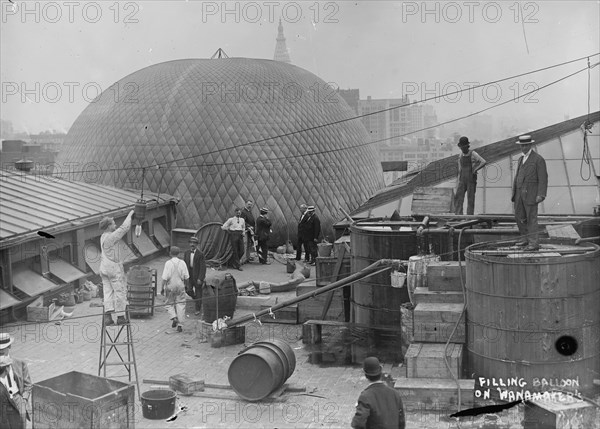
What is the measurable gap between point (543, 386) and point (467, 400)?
106 cm

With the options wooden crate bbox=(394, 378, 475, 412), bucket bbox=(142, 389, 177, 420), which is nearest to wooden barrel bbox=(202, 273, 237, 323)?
bucket bbox=(142, 389, 177, 420)

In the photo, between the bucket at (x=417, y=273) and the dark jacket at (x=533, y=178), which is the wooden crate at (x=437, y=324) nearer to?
the bucket at (x=417, y=273)

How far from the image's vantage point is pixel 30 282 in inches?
673

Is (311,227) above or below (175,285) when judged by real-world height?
above

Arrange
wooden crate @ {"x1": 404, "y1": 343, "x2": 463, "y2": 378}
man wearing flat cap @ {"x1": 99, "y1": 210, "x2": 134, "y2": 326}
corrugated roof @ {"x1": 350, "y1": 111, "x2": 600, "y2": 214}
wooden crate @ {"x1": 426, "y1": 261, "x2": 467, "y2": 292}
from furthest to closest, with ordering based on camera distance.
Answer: corrugated roof @ {"x1": 350, "y1": 111, "x2": 600, "y2": 214} < man wearing flat cap @ {"x1": 99, "y1": 210, "x2": 134, "y2": 326} < wooden crate @ {"x1": 426, "y1": 261, "x2": 467, "y2": 292} < wooden crate @ {"x1": 404, "y1": 343, "x2": 463, "y2": 378}

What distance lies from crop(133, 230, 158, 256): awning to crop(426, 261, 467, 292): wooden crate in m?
11.6

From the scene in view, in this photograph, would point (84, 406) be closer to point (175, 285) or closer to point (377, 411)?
point (377, 411)

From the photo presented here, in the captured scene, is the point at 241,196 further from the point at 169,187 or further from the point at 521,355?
the point at 521,355

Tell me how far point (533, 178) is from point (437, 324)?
2.41 metres

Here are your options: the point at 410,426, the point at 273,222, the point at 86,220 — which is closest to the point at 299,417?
the point at 410,426

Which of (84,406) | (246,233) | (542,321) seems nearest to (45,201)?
(246,233)

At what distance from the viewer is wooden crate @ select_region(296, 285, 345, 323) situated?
15.7 m

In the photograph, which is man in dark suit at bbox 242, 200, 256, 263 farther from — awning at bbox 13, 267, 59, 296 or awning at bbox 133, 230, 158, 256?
awning at bbox 13, 267, 59, 296

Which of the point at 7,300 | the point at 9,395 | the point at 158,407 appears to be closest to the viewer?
the point at 9,395
